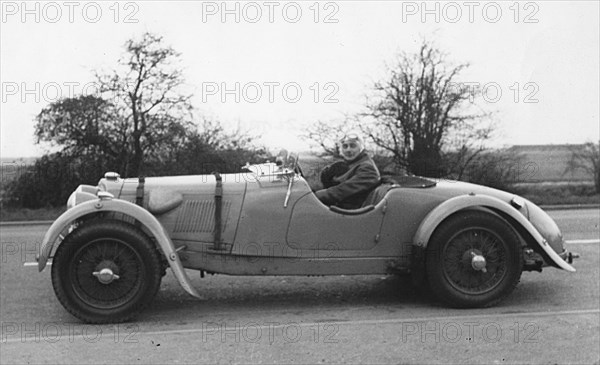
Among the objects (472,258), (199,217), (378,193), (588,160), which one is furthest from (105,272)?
(588,160)

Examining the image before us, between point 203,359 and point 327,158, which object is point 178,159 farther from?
point 203,359

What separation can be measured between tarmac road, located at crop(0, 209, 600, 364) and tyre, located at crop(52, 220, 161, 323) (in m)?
0.15

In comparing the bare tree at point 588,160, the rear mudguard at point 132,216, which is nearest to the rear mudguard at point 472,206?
the rear mudguard at point 132,216

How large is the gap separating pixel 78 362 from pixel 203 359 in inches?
31.3

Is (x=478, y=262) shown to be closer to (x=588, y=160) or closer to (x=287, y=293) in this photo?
(x=287, y=293)

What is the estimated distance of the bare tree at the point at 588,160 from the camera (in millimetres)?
17781

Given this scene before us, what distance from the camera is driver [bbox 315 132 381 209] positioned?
22.0ft

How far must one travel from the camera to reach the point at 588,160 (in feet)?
59.1

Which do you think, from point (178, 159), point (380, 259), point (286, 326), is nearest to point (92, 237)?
point (286, 326)

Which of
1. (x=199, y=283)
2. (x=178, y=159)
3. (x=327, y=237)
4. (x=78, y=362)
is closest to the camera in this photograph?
(x=78, y=362)

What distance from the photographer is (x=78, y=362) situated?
4.87 metres

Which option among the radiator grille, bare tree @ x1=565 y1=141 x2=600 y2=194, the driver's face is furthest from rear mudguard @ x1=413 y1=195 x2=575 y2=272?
bare tree @ x1=565 y1=141 x2=600 y2=194

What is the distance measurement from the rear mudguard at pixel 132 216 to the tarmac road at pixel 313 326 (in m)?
0.42

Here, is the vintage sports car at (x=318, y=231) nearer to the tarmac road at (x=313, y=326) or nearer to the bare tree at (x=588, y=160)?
the tarmac road at (x=313, y=326)
